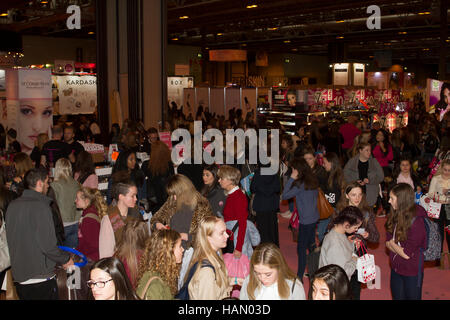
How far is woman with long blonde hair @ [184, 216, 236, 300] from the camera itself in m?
2.96

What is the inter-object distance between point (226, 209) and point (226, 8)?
11355 mm

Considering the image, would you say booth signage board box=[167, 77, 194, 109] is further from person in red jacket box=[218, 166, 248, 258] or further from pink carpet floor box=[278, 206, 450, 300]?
person in red jacket box=[218, 166, 248, 258]

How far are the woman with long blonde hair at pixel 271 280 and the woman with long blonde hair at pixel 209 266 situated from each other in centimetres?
19

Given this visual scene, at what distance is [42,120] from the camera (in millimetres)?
10016

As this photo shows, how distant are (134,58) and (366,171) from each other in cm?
684

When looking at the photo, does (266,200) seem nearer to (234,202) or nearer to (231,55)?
(234,202)

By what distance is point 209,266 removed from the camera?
3.07 metres

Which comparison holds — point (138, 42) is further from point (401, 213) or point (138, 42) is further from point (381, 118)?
point (401, 213)

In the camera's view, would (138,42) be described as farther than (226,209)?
Yes

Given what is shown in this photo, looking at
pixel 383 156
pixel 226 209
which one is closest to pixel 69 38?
pixel 383 156

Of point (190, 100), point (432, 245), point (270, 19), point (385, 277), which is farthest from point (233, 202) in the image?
point (270, 19)

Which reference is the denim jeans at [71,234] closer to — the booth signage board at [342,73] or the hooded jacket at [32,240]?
the hooded jacket at [32,240]

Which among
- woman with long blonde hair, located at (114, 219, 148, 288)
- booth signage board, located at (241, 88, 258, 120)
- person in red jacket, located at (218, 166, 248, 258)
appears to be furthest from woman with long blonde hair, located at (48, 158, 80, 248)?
booth signage board, located at (241, 88, 258, 120)

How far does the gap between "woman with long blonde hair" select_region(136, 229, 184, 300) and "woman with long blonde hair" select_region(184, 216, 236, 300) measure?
0.12 m
